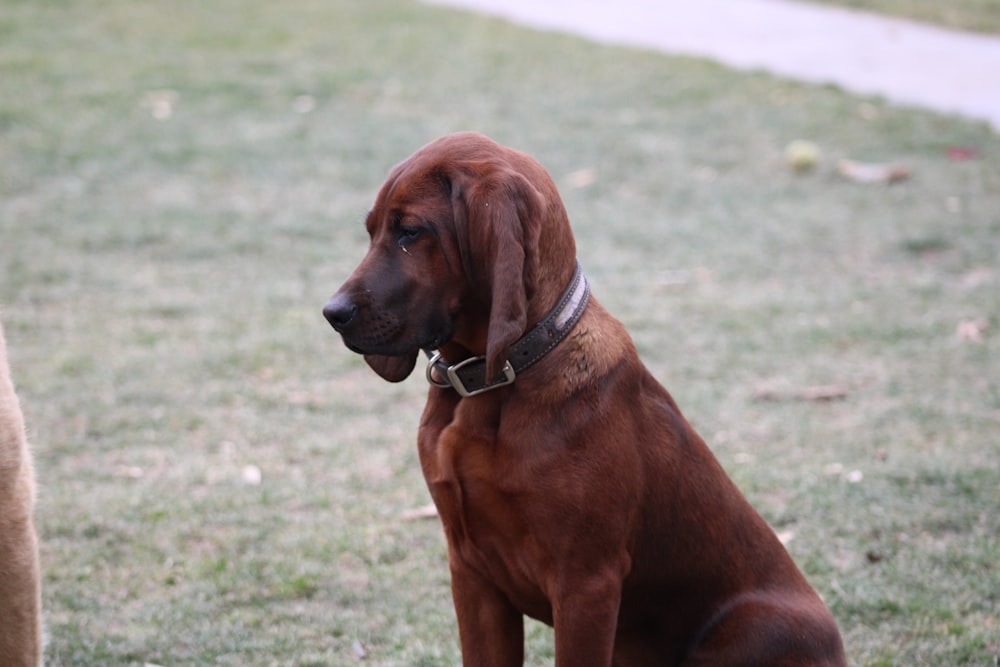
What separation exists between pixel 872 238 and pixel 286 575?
493 centimetres

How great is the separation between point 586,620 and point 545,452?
0.39 meters

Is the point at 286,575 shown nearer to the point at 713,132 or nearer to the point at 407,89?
the point at 713,132

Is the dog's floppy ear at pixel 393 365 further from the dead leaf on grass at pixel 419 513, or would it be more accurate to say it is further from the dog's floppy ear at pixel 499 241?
the dead leaf on grass at pixel 419 513

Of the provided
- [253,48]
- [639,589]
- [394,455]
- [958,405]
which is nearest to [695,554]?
[639,589]

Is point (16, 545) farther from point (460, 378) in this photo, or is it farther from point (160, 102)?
point (160, 102)

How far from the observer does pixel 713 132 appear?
33.0 feet

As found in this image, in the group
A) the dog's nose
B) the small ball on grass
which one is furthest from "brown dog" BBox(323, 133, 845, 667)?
the small ball on grass

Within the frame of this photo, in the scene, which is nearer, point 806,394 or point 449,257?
point 449,257

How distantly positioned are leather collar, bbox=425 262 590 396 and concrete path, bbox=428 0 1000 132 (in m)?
8.00

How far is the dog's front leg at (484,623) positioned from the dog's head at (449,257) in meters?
0.68

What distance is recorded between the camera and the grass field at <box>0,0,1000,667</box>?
4051 mm

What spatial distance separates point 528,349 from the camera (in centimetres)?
279

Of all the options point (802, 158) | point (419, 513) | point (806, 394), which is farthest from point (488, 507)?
point (802, 158)

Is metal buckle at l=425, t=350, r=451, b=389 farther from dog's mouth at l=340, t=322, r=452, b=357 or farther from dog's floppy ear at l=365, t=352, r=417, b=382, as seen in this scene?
dog's mouth at l=340, t=322, r=452, b=357
